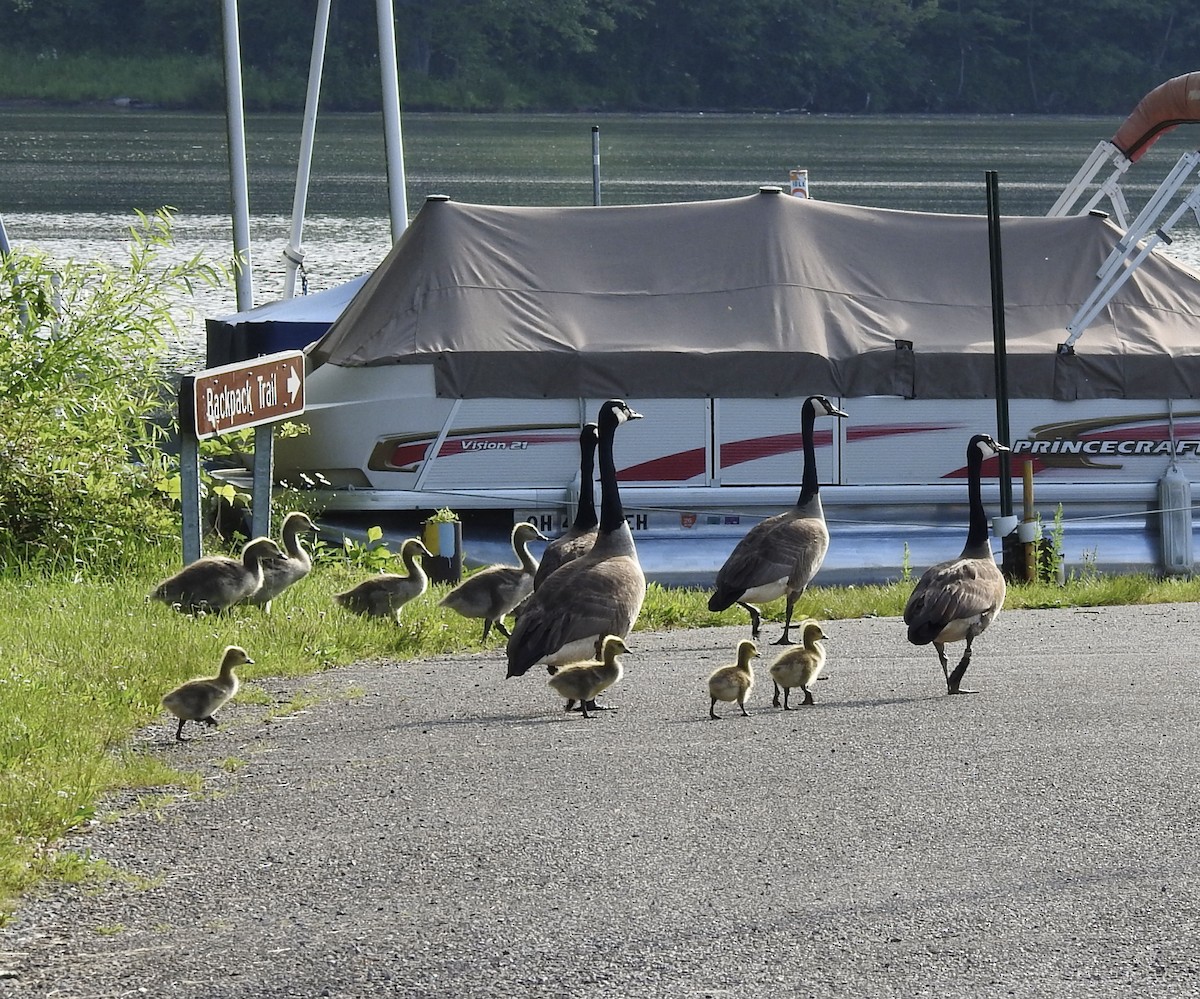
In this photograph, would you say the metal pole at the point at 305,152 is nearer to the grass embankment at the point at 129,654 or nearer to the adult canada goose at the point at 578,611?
the grass embankment at the point at 129,654

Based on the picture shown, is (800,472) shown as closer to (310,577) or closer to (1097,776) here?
(310,577)

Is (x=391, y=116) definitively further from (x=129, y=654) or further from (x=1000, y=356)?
(x=129, y=654)

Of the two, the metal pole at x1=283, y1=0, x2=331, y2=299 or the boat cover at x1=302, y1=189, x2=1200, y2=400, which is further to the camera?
the metal pole at x1=283, y1=0, x2=331, y2=299

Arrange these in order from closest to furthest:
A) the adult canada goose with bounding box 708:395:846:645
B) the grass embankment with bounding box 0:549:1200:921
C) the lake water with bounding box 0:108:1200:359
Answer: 1. the grass embankment with bounding box 0:549:1200:921
2. the adult canada goose with bounding box 708:395:846:645
3. the lake water with bounding box 0:108:1200:359

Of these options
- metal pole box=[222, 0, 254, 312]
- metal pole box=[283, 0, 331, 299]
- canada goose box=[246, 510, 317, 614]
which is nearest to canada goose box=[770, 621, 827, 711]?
canada goose box=[246, 510, 317, 614]

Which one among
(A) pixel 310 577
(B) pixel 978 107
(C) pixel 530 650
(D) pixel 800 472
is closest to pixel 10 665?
(C) pixel 530 650

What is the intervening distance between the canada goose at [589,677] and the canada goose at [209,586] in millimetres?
2433

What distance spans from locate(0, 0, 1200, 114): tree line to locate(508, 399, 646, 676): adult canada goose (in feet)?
367

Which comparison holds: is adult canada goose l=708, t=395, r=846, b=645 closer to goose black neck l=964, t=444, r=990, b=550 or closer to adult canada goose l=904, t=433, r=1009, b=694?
goose black neck l=964, t=444, r=990, b=550

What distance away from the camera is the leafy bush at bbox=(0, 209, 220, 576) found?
40.5 ft

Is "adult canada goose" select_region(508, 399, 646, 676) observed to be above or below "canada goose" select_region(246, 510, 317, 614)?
above

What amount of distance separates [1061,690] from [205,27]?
4527 inches

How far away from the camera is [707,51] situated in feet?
438

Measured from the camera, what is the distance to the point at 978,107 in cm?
14025
